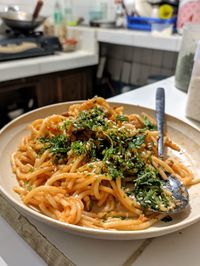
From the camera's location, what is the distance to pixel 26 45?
1605mm

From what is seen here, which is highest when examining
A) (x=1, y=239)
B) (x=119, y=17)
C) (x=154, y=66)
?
(x=119, y=17)

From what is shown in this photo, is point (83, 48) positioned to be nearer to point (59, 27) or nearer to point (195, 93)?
point (59, 27)

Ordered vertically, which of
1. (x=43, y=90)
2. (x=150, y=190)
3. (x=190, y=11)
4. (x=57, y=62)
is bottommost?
(x=43, y=90)

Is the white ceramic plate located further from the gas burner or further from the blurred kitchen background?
the gas burner

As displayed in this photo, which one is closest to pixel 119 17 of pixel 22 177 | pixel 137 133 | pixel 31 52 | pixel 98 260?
pixel 31 52

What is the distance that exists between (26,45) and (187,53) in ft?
3.49

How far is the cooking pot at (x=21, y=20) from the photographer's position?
1617 mm

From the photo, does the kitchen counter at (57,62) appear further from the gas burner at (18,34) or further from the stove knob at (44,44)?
the gas burner at (18,34)

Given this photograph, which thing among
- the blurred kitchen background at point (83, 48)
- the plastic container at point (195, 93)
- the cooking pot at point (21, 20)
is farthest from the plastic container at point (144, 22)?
the plastic container at point (195, 93)

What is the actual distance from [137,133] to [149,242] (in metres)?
0.25

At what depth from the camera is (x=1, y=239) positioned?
1.40 feet

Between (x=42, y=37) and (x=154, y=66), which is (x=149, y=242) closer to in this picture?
(x=42, y=37)

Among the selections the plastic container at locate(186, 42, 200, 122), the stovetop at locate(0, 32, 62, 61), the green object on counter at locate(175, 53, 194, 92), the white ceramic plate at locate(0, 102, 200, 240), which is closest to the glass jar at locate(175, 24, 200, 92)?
the green object on counter at locate(175, 53, 194, 92)

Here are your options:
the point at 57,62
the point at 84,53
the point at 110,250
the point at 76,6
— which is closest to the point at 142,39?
the point at 84,53
